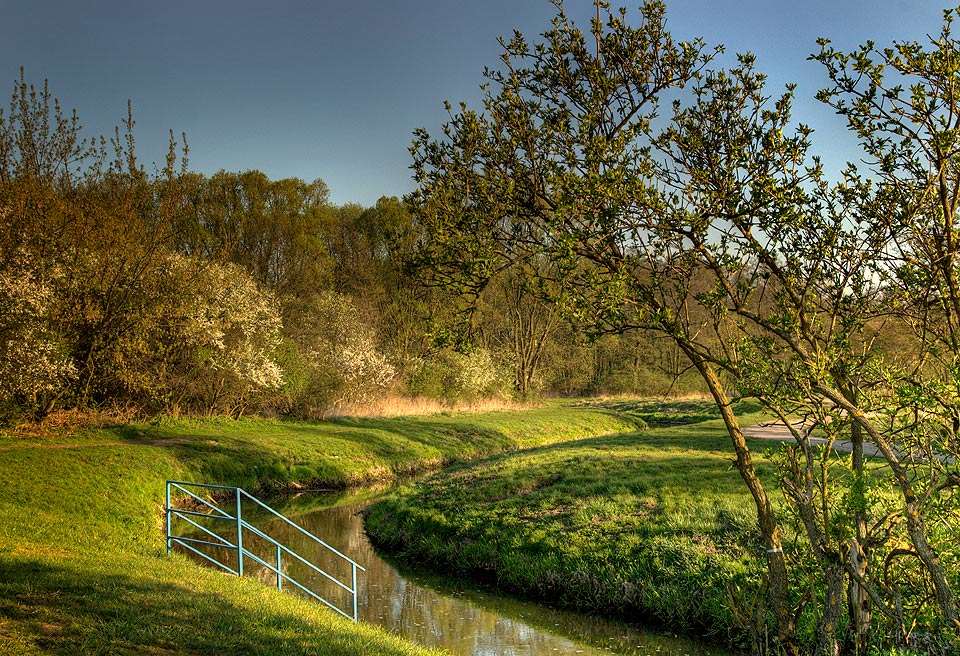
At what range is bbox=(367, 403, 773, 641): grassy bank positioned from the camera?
12.2 metres

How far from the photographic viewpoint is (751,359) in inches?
275

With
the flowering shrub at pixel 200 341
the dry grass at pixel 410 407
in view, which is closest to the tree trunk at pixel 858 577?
the flowering shrub at pixel 200 341

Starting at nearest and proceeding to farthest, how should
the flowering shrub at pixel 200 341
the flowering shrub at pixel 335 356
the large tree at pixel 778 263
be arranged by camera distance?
1. the large tree at pixel 778 263
2. the flowering shrub at pixel 200 341
3. the flowering shrub at pixel 335 356

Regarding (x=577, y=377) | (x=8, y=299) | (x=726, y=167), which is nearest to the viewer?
(x=726, y=167)

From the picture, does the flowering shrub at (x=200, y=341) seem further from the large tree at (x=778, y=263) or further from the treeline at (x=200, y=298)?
the large tree at (x=778, y=263)

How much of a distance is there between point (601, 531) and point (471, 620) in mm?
3266

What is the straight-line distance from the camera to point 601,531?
1438cm

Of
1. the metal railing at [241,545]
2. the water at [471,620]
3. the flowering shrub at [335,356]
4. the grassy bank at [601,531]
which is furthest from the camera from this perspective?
the flowering shrub at [335,356]

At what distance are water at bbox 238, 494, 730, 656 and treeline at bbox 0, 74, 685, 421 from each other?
524cm

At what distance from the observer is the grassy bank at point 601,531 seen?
1216 cm

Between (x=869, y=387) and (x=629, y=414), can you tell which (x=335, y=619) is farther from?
(x=629, y=414)

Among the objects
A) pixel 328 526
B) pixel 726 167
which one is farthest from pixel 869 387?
pixel 328 526

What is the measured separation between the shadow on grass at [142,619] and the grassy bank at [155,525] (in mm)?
20

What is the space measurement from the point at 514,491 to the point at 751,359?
1238 cm
